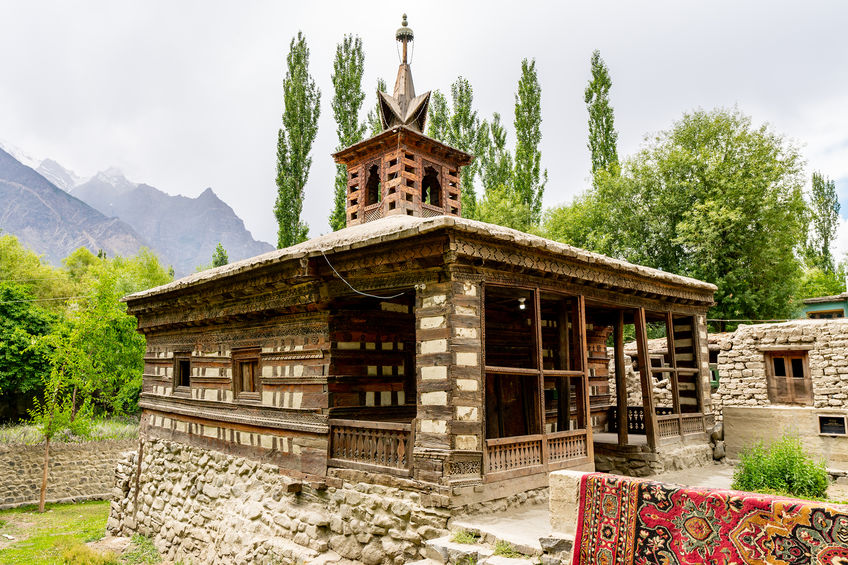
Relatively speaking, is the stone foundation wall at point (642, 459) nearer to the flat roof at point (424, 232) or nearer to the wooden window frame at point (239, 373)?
the flat roof at point (424, 232)

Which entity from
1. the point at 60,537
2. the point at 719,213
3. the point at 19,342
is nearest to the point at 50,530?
the point at 60,537

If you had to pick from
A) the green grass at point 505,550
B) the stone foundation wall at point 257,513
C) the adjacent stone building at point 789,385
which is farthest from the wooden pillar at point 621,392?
the green grass at point 505,550

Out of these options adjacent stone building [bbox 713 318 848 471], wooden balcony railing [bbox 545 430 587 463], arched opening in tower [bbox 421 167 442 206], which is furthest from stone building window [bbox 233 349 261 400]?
→ adjacent stone building [bbox 713 318 848 471]

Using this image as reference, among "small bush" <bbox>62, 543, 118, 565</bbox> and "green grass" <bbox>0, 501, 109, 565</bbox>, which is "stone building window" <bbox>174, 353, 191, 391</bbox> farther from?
"green grass" <bbox>0, 501, 109, 565</bbox>

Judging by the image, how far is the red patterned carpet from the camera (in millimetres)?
4121

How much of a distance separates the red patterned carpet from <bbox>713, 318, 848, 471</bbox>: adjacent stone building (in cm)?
1051

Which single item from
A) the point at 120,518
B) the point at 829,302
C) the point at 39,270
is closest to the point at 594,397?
the point at 120,518

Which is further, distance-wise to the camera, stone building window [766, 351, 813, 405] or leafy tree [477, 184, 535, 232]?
leafy tree [477, 184, 535, 232]

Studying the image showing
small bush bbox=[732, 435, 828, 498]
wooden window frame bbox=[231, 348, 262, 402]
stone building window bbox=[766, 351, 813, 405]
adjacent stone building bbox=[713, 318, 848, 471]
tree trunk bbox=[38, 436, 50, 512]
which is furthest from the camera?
tree trunk bbox=[38, 436, 50, 512]

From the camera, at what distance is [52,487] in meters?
21.2

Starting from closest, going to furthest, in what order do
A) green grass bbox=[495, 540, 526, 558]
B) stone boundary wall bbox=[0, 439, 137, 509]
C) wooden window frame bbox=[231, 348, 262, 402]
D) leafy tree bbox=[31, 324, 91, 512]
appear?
green grass bbox=[495, 540, 526, 558]
wooden window frame bbox=[231, 348, 262, 402]
leafy tree bbox=[31, 324, 91, 512]
stone boundary wall bbox=[0, 439, 137, 509]

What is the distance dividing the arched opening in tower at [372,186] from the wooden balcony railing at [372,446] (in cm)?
709

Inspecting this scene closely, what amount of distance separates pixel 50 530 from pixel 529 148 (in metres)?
28.7

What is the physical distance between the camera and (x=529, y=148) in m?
33.3
